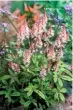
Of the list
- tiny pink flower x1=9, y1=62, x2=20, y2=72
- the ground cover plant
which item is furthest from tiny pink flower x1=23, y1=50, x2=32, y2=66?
tiny pink flower x1=9, y1=62, x2=20, y2=72

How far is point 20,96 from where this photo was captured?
3350mm

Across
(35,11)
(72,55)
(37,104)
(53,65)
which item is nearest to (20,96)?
A: (37,104)

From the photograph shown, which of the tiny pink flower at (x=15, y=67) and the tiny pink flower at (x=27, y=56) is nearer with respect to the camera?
the tiny pink flower at (x=27, y=56)

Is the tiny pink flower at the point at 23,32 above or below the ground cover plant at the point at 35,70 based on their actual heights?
above

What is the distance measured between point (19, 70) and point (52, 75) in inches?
13.4

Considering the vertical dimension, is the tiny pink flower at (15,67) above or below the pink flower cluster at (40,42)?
below

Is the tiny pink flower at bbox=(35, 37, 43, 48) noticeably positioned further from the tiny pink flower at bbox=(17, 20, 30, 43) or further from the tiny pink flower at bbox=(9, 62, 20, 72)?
the tiny pink flower at bbox=(9, 62, 20, 72)

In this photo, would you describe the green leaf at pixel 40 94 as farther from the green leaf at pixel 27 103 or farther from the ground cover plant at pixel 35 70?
the green leaf at pixel 27 103

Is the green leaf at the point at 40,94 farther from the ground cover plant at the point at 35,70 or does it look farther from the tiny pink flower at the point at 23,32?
the tiny pink flower at the point at 23,32

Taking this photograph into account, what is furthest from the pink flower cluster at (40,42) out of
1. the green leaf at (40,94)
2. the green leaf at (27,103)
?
the green leaf at (27,103)

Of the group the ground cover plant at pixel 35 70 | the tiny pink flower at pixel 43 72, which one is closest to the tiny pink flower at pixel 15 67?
the ground cover plant at pixel 35 70

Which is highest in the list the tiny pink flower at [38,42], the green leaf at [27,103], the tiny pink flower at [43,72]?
the tiny pink flower at [38,42]

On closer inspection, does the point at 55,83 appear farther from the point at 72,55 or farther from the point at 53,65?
the point at 72,55

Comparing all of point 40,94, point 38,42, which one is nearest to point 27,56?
point 38,42
